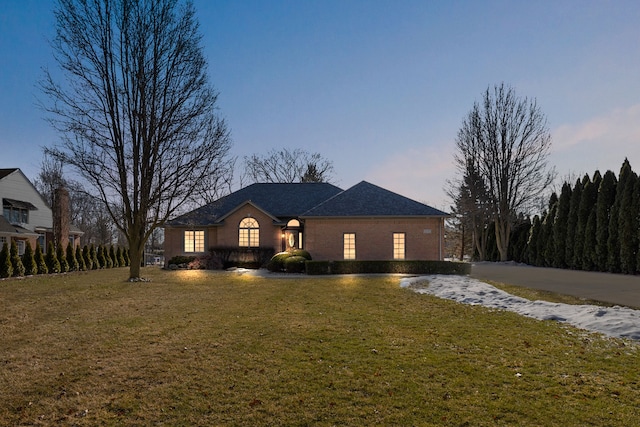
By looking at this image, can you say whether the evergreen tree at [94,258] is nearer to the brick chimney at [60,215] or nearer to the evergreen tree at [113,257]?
the evergreen tree at [113,257]

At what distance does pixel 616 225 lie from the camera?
21.4 m

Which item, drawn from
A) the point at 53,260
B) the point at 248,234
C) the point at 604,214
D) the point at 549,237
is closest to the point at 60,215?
the point at 53,260

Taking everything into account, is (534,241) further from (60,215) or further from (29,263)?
(60,215)

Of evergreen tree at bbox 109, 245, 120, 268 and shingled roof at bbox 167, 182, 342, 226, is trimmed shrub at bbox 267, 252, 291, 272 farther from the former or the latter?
evergreen tree at bbox 109, 245, 120, 268

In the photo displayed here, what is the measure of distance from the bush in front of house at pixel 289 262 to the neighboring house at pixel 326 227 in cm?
234

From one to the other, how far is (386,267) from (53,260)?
73.8 feet

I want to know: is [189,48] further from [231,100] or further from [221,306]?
[221,306]

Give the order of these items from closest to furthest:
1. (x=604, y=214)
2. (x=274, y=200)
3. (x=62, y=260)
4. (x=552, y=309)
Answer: (x=552, y=309)
(x=604, y=214)
(x=62, y=260)
(x=274, y=200)

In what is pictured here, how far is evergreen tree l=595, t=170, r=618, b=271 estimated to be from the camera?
22109 mm

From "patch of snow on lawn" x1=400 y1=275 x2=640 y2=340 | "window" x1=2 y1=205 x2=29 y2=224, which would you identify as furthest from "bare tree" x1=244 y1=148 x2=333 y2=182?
"patch of snow on lawn" x1=400 y1=275 x2=640 y2=340

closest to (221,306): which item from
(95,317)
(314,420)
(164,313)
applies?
(164,313)

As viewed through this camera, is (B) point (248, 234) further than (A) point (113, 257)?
No

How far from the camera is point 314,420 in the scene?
338cm

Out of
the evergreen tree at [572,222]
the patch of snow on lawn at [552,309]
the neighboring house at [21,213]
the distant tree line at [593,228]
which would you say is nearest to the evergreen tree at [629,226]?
the distant tree line at [593,228]
